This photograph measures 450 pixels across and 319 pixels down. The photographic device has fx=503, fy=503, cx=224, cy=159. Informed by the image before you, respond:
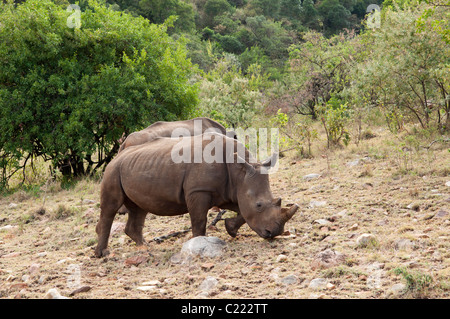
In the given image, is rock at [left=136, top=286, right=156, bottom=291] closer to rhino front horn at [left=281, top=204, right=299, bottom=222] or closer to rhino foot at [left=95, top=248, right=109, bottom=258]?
rhino foot at [left=95, top=248, right=109, bottom=258]

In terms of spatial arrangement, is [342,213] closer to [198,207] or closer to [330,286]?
[198,207]

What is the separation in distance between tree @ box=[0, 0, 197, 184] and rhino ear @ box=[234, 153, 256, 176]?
6.45 meters

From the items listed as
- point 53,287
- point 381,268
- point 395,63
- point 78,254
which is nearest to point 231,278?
point 381,268

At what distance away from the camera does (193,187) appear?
6.68 metres

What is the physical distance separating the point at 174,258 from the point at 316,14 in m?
50.6

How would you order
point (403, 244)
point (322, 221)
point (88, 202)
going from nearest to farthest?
point (403, 244) → point (322, 221) → point (88, 202)

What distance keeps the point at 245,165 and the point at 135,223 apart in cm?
205

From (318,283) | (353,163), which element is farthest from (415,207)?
(353,163)

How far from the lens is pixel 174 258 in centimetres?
652

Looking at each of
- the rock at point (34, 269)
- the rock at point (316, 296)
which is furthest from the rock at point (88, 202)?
the rock at point (316, 296)

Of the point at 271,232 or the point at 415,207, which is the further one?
the point at 415,207

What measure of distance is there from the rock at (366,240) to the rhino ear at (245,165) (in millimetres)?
1596

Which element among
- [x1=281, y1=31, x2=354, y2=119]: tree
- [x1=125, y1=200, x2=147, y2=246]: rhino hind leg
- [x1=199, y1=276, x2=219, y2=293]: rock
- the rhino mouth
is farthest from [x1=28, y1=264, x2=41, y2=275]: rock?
[x1=281, y1=31, x2=354, y2=119]: tree

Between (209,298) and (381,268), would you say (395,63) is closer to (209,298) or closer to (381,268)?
(381,268)
